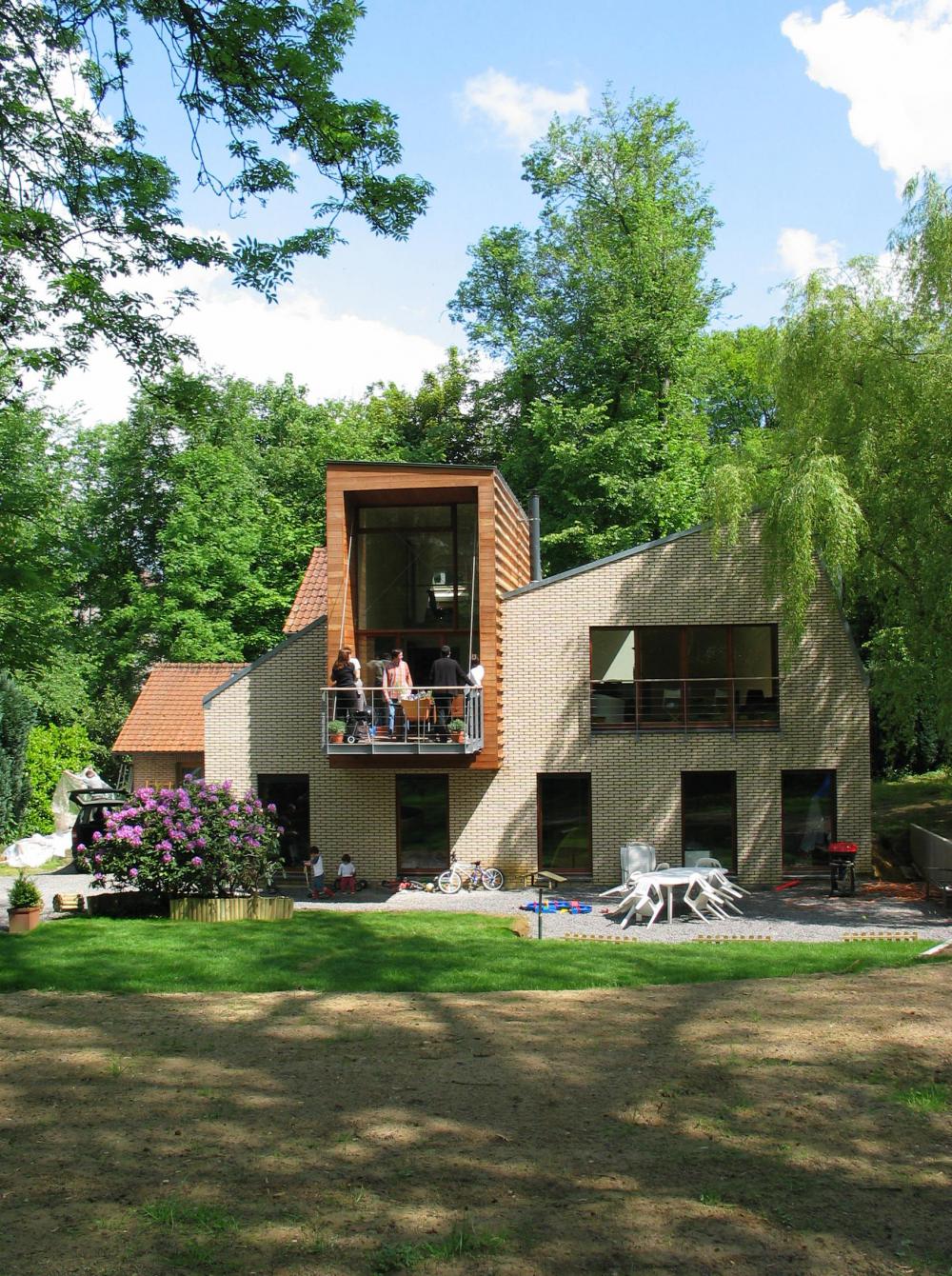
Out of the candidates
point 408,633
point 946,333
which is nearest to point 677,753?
point 408,633

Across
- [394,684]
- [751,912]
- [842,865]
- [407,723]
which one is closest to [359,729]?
[407,723]

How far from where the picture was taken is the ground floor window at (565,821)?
22.0 metres

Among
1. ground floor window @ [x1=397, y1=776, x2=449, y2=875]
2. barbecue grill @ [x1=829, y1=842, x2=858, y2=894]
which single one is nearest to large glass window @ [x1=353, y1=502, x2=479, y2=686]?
ground floor window @ [x1=397, y1=776, x2=449, y2=875]

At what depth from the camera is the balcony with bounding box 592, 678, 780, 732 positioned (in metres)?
21.8

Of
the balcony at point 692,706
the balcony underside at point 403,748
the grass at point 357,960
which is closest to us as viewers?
the grass at point 357,960

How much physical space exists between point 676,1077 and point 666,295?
98.5 feet

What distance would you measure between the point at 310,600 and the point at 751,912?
1174 centimetres

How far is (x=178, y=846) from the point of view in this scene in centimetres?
1633

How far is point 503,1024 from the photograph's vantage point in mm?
9148

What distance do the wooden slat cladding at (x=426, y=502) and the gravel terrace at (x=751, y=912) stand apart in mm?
2345

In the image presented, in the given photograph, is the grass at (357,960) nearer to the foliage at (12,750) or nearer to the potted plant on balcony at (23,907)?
the potted plant on balcony at (23,907)

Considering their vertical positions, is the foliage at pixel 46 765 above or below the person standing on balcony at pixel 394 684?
below

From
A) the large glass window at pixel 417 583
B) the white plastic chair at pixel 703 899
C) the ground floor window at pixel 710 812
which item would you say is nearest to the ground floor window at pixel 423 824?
the large glass window at pixel 417 583

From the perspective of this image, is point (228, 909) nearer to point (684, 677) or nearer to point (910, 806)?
point (684, 677)
